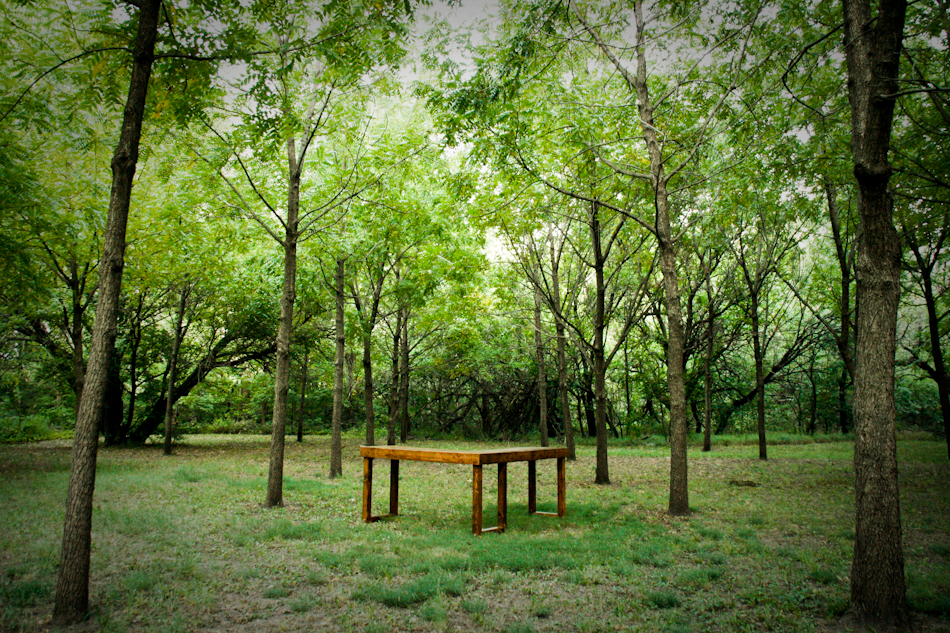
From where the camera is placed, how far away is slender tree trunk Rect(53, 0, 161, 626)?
11.6 feet

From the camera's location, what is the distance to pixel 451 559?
16.1 feet

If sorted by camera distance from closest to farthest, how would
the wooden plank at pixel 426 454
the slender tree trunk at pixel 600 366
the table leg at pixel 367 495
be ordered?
the wooden plank at pixel 426 454 → the table leg at pixel 367 495 → the slender tree trunk at pixel 600 366

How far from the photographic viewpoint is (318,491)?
9.15m

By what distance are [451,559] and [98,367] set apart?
3.45 m

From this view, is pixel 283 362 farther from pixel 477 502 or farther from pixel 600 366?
pixel 600 366

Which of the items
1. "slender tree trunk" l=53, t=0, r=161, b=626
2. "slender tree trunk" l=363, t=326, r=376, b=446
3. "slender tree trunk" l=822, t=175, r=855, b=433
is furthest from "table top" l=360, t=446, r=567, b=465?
"slender tree trunk" l=822, t=175, r=855, b=433

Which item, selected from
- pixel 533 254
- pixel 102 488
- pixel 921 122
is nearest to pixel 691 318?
pixel 533 254

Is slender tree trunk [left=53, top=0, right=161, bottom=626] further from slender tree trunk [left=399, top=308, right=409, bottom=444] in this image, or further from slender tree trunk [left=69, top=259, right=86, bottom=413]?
slender tree trunk [left=399, top=308, right=409, bottom=444]

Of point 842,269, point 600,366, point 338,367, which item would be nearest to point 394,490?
point 338,367

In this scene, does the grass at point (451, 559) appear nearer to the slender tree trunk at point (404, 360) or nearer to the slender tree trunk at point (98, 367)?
the slender tree trunk at point (98, 367)

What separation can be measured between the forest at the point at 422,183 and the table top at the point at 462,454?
81.5 inches

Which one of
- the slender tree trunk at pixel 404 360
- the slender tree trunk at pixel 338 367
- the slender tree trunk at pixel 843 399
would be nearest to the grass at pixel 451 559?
the slender tree trunk at pixel 338 367

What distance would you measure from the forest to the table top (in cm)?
207

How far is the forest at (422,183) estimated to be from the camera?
4.45 meters
